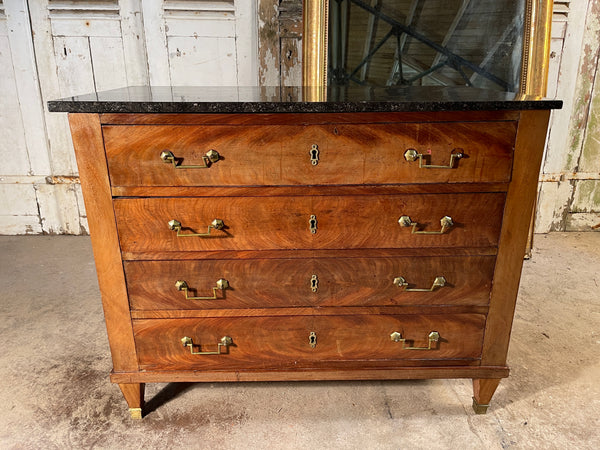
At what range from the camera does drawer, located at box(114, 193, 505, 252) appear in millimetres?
1356

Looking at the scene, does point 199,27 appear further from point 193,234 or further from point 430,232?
point 430,232

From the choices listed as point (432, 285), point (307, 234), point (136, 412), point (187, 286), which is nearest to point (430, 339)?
point (432, 285)

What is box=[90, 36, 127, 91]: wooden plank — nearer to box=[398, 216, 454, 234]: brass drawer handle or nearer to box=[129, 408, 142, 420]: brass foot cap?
box=[129, 408, 142, 420]: brass foot cap

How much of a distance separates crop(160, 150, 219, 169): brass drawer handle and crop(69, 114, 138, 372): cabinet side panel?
18 cm

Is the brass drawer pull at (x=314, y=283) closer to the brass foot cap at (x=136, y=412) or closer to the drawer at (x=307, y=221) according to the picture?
the drawer at (x=307, y=221)

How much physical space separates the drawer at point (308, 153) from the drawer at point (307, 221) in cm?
6

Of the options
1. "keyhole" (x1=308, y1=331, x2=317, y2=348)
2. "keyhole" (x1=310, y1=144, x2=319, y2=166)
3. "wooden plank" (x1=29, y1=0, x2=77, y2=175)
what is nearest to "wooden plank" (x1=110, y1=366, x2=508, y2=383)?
"keyhole" (x1=308, y1=331, x2=317, y2=348)

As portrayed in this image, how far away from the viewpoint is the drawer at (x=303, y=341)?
1.48m

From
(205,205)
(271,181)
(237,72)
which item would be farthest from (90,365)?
(237,72)

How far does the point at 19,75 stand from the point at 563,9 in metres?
3.42

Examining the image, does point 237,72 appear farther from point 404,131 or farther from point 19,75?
point 404,131

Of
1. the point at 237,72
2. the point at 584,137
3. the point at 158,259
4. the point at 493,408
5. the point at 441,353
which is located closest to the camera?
the point at 158,259

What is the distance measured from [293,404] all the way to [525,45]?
7.42ft

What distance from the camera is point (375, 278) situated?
4.75 ft
